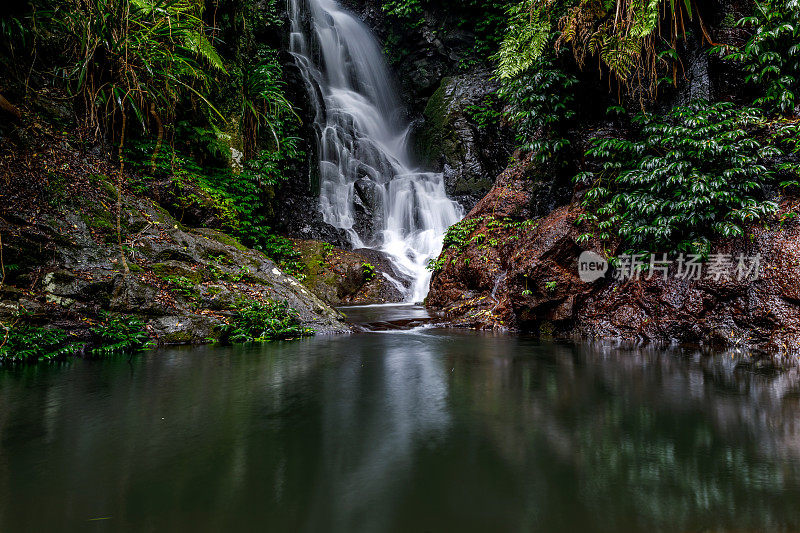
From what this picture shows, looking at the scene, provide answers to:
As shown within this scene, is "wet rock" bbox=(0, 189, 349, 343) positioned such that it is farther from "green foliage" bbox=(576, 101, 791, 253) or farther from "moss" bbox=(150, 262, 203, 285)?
"green foliage" bbox=(576, 101, 791, 253)

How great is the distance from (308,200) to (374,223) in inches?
99.6

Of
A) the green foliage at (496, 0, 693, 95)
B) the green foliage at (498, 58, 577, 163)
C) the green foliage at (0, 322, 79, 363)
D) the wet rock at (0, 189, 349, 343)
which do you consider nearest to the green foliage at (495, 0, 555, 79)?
the green foliage at (496, 0, 693, 95)

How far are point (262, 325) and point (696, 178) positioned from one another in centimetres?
588

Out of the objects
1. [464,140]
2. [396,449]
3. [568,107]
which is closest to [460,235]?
[568,107]

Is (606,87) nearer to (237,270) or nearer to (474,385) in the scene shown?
(474,385)

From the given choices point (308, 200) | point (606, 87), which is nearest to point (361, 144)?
point (308, 200)

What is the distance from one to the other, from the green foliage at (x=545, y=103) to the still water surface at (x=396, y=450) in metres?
4.71

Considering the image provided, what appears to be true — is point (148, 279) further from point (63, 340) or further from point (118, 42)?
point (118, 42)

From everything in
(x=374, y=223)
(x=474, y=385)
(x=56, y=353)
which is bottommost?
(x=474, y=385)

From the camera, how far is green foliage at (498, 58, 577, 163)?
22.0ft

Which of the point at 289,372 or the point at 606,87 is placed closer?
the point at 289,372

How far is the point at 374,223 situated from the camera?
13.9 meters

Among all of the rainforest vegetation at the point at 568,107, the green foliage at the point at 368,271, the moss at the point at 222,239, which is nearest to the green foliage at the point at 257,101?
the rainforest vegetation at the point at 568,107

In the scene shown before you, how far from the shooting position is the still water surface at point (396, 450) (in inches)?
50.1
